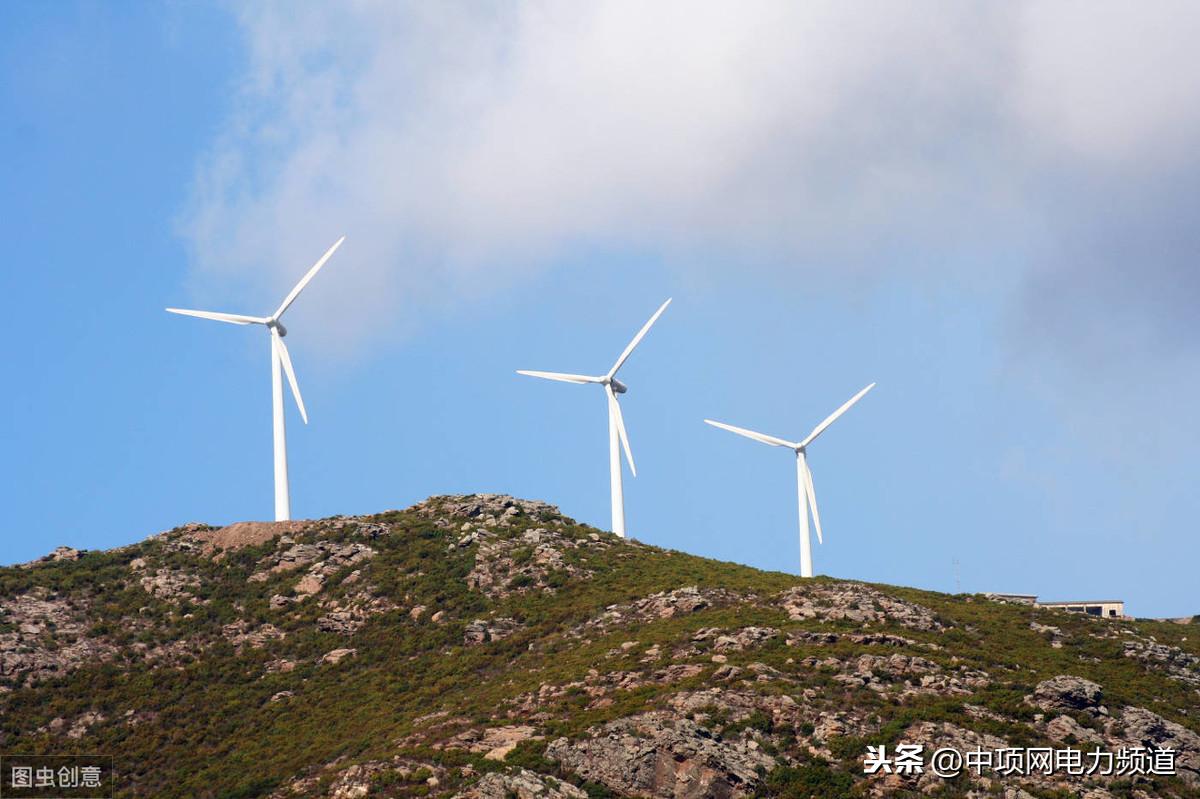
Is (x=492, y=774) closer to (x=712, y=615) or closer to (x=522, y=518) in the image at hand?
(x=712, y=615)

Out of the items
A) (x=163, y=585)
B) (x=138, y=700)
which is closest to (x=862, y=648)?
(x=138, y=700)

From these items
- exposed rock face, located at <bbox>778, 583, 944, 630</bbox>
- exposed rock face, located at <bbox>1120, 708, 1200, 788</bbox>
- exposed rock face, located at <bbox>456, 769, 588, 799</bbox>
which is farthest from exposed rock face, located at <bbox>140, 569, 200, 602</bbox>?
exposed rock face, located at <bbox>1120, 708, 1200, 788</bbox>

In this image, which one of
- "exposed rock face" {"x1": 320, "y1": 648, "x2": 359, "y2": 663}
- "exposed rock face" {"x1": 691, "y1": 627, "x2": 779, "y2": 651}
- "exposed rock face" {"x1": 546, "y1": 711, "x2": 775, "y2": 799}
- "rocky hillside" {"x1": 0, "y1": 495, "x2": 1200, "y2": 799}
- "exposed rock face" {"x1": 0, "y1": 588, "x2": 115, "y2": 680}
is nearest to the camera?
"exposed rock face" {"x1": 546, "y1": 711, "x2": 775, "y2": 799}

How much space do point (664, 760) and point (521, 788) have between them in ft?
37.2

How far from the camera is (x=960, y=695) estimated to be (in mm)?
121250

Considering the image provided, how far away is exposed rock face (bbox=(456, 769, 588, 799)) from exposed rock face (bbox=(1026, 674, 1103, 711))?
129 ft

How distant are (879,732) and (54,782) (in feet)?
227

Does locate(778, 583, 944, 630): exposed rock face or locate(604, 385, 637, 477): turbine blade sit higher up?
locate(604, 385, 637, 477): turbine blade

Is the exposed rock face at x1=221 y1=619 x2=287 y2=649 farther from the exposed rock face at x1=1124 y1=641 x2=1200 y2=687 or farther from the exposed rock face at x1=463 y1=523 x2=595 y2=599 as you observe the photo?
the exposed rock face at x1=1124 y1=641 x2=1200 y2=687

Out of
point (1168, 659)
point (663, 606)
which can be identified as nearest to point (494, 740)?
point (663, 606)

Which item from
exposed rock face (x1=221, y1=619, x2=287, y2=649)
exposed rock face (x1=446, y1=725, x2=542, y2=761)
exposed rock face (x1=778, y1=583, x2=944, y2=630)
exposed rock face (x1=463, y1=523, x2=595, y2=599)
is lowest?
exposed rock face (x1=446, y1=725, x2=542, y2=761)

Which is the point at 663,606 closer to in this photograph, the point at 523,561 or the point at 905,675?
the point at 523,561

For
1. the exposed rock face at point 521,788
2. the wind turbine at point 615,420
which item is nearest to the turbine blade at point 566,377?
the wind turbine at point 615,420

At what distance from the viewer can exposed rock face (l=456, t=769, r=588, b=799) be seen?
105000 mm
